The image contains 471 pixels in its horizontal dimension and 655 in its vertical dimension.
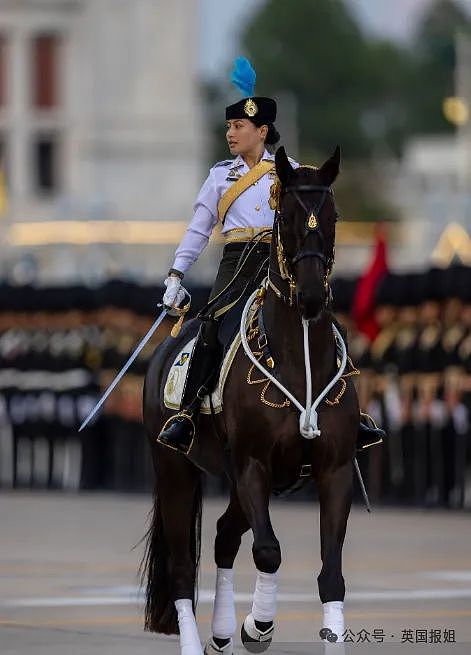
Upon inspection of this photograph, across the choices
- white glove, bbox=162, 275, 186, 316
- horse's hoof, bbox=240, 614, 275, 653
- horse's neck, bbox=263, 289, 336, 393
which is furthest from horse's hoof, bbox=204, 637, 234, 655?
white glove, bbox=162, 275, 186, 316

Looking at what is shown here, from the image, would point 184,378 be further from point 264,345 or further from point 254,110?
point 254,110

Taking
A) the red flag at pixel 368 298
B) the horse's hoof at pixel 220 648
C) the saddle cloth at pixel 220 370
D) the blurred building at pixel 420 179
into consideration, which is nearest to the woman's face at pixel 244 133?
the saddle cloth at pixel 220 370

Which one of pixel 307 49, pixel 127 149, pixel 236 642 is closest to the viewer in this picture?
pixel 236 642

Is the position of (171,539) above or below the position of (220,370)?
A: below

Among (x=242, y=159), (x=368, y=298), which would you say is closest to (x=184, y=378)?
(x=242, y=159)

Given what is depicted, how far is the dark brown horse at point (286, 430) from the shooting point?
11.8 m

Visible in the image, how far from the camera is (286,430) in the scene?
474 inches

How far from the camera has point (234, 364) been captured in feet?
40.8

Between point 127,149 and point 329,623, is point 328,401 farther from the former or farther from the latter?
point 127,149

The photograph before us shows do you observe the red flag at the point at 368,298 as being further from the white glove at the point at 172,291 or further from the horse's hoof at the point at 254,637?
the horse's hoof at the point at 254,637

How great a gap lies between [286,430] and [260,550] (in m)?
0.54

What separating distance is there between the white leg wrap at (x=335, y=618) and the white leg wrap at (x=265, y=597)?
429mm

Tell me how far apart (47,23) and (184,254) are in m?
78.6

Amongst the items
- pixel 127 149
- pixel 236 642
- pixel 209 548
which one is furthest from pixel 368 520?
pixel 127 149
